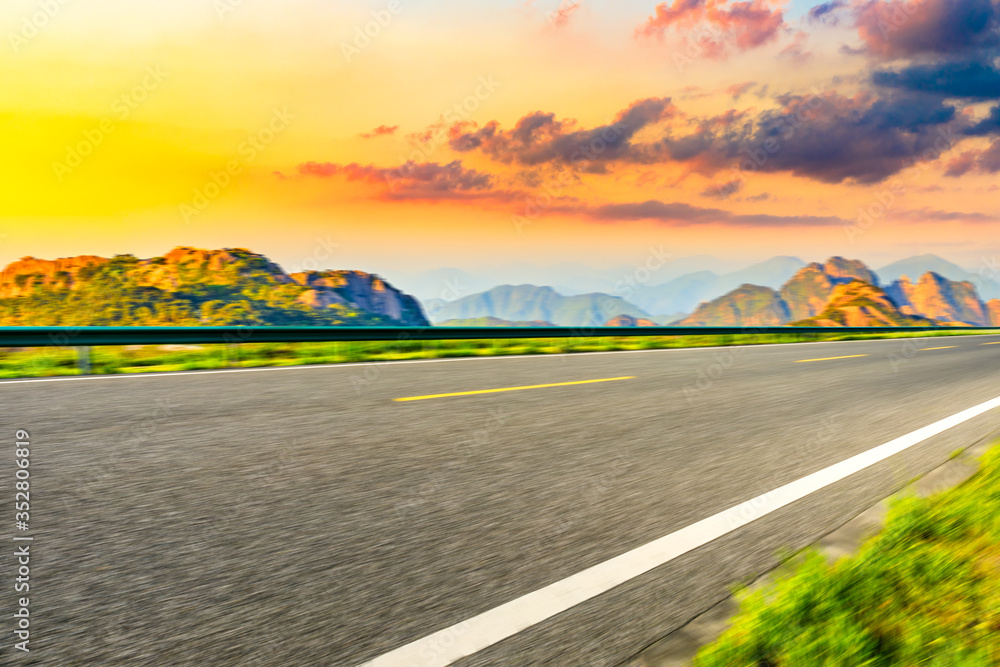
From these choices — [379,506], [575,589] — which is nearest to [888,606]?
[575,589]

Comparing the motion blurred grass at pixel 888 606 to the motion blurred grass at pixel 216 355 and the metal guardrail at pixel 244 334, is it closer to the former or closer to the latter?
the motion blurred grass at pixel 216 355

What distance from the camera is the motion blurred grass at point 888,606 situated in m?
1.94

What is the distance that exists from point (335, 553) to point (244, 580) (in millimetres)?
400

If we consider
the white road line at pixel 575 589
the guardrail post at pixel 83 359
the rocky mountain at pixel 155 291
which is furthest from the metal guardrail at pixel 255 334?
the rocky mountain at pixel 155 291

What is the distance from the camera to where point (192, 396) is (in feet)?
20.9

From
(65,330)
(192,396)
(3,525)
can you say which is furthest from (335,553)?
(65,330)

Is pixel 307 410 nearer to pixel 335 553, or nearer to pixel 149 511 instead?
pixel 149 511

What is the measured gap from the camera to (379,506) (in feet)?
10.5

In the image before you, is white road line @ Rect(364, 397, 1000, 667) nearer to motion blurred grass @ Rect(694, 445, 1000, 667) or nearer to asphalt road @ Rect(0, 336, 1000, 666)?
asphalt road @ Rect(0, 336, 1000, 666)

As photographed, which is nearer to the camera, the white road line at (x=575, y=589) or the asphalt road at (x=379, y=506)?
the white road line at (x=575, y=589)

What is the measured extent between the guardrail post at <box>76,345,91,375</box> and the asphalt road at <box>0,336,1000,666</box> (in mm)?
1901

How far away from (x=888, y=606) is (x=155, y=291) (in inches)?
6323

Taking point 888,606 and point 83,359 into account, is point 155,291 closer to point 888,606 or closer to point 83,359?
point 83,359

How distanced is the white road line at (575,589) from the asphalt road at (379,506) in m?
0.05
